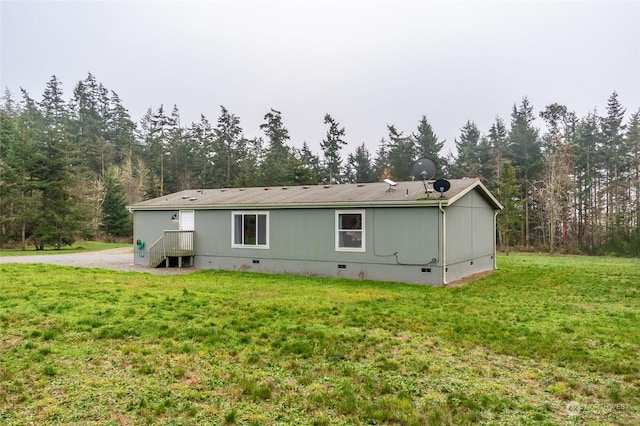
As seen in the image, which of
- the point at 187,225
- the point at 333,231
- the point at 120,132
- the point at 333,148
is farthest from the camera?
the point at 120,132

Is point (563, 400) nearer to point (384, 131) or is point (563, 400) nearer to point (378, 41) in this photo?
point (378, 41)

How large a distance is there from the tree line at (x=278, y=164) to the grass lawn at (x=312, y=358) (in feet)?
55.8

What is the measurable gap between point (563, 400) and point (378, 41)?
22778mm

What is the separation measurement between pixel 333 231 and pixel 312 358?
7.45m

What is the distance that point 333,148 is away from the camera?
3834 cm

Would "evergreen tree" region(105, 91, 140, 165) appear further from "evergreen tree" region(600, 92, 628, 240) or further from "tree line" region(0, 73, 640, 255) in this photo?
"evergreen tree" region(600, 92, 628, 240)

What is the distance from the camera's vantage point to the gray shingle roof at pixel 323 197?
11047 mm

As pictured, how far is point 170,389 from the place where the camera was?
3.56 m

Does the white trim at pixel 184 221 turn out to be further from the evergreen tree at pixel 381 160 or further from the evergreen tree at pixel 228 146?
the evergreen tree at pixel 381 160

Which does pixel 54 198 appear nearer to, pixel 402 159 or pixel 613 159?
pixel 402 159

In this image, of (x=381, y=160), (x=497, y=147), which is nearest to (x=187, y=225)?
(x=497, y=147)

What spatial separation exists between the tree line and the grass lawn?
55.8ft

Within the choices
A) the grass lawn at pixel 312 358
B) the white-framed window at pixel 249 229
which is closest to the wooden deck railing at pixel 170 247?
the white-framed window at pixel 249 229

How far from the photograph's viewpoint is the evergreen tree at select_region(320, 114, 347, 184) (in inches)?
1507
